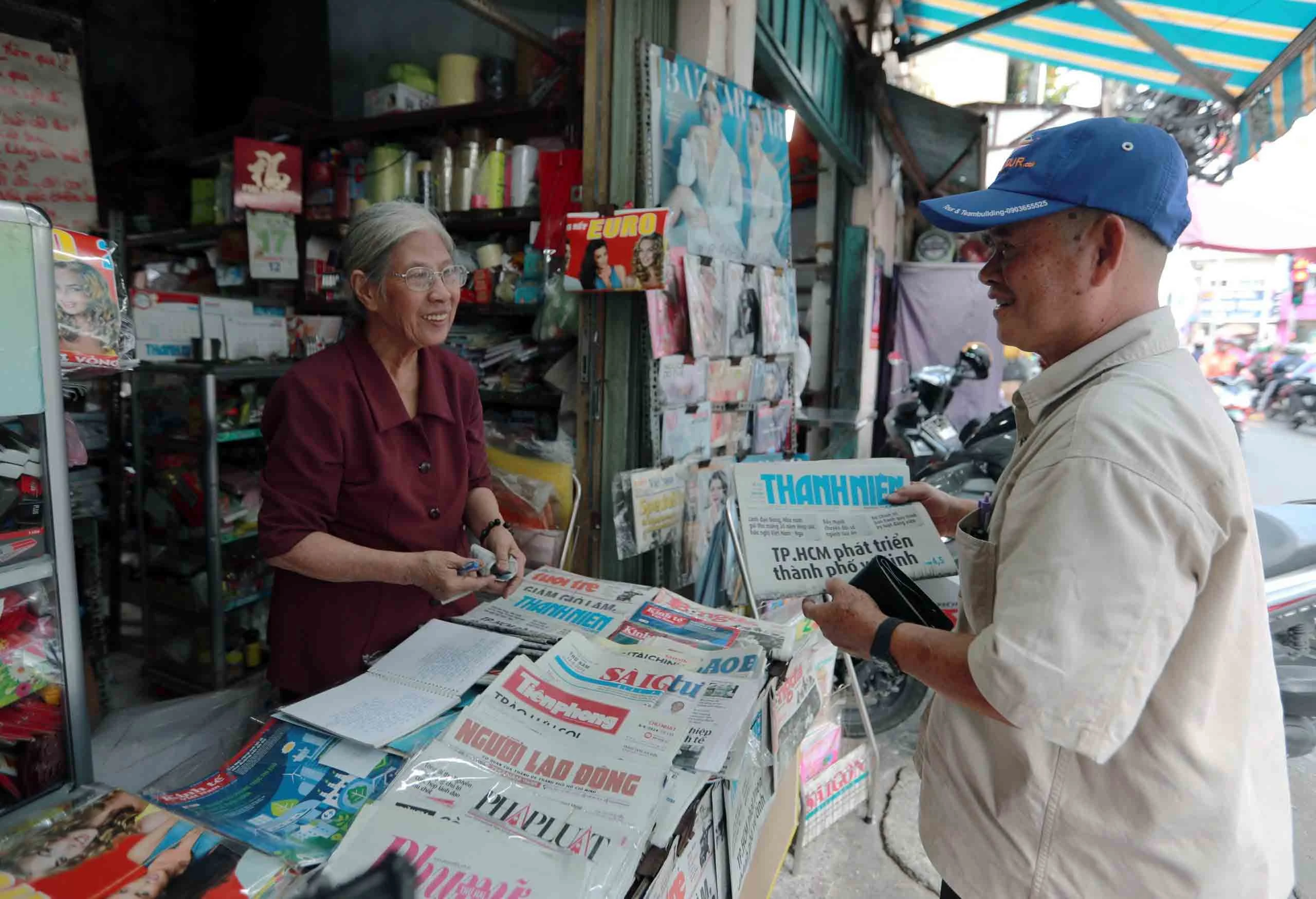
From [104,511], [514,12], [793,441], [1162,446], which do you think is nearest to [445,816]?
[1162,446]

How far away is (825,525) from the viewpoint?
68.2 inches

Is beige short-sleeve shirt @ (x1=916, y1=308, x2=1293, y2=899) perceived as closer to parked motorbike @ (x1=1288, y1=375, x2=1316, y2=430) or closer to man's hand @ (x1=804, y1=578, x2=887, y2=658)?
man's hand @ (x1=804, y1=578, x2=887, y2=658)

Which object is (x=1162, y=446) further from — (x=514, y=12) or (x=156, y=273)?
(x=156, y=273)

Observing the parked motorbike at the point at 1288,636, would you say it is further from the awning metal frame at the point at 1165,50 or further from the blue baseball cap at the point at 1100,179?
the awning metal frame at the point at 1165,50

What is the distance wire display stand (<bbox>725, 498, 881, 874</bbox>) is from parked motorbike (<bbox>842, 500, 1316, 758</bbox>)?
0.08 m

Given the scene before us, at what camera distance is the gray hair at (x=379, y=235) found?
1.60 m

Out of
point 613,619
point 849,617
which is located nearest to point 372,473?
point 613,619

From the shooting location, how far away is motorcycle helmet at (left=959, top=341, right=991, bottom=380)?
18.2 ft

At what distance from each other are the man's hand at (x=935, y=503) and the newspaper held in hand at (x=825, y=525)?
2cm

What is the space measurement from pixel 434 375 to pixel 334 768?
912 millimetres

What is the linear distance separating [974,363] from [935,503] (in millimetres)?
4260

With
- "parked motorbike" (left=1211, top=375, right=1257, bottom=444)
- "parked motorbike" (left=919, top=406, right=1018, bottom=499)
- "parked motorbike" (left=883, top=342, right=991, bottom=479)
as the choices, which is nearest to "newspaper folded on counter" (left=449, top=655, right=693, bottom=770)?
"parked motorbike" (left=919, top=406, right=1018, bottom=499)

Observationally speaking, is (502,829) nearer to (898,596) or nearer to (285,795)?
(285,795)

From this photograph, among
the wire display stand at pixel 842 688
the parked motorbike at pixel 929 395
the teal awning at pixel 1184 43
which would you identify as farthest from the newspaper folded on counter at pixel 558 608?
the teal awning at pixel 1184 43
